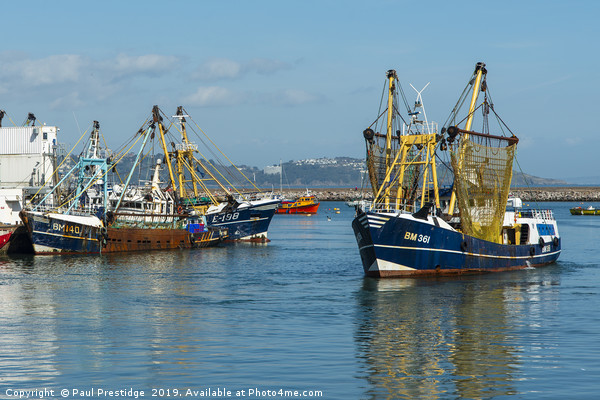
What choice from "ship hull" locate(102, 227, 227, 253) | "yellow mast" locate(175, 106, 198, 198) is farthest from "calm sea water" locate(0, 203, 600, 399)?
"yellow mast" locate(175, 106, 198, 198)

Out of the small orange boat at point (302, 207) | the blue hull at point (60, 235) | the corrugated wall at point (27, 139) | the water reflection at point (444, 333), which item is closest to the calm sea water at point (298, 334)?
the water reflection at point (444, 333)

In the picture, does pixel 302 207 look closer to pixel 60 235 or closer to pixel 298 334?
pixel 60 235

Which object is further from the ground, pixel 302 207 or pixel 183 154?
pixel 183 154

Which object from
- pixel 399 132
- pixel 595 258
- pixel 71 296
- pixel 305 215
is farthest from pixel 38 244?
pixel 305 215

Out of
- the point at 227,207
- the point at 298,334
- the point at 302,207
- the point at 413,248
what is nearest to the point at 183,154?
the point at 227,207

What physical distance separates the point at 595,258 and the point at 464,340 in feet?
133

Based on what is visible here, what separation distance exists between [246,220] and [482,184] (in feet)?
120

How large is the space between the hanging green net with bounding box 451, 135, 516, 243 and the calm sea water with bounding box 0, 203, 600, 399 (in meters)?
3.46

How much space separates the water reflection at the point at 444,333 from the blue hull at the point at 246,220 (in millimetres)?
34992

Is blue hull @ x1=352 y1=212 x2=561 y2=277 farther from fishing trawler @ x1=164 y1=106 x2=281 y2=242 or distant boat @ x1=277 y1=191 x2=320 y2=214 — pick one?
distant boat @ x1=277 y1=191 x2=320 y2=214

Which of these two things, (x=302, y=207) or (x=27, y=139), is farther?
(x=302, y=207)

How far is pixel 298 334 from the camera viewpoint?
90.4ft

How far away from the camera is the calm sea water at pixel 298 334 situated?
821 inches

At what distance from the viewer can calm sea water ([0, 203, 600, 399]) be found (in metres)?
20.9
